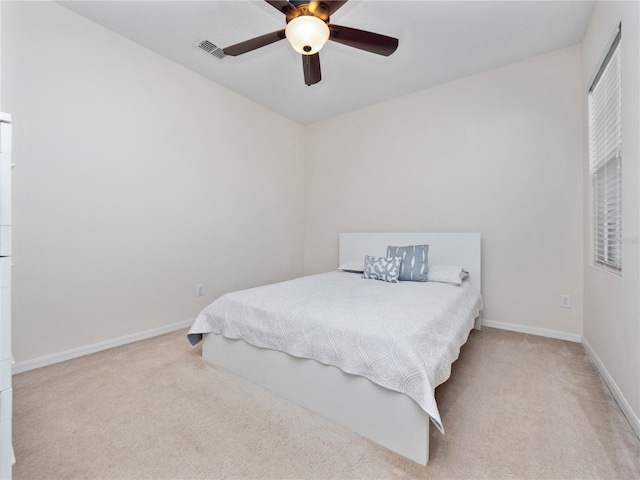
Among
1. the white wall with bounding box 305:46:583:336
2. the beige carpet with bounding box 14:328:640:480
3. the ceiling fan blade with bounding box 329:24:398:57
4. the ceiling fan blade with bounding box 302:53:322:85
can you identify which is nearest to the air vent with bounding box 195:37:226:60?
the ceiling fan blade with bounding box 302:53:322:85

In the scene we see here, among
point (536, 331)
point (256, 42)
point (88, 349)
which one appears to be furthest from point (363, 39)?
point (88, 349)

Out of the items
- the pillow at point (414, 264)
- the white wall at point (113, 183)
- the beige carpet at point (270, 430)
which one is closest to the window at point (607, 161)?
the beige carpet at point (270, 430)

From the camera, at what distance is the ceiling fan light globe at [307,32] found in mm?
1688

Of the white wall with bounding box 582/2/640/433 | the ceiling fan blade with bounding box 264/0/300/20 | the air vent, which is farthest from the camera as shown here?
the air vent

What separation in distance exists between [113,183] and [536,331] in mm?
3958

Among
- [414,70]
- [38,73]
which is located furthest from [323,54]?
[38,73]

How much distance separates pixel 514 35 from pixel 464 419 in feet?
9.45

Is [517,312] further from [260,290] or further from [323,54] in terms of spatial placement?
[323,54]

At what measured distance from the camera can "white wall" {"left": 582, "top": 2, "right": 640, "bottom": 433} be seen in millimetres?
1458

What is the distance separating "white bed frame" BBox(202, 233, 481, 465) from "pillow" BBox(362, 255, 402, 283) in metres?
1.38

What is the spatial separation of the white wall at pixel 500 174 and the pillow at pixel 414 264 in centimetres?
57

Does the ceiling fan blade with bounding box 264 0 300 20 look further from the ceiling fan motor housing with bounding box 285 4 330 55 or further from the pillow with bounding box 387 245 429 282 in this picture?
the pillow with bounding box 387 245 429 282

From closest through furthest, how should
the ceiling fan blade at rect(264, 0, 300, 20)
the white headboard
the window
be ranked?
the ceiling fan blade at rect(264, 0, 300, 20) < the window < the white headboard

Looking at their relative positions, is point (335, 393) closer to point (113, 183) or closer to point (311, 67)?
point (311, 67)
